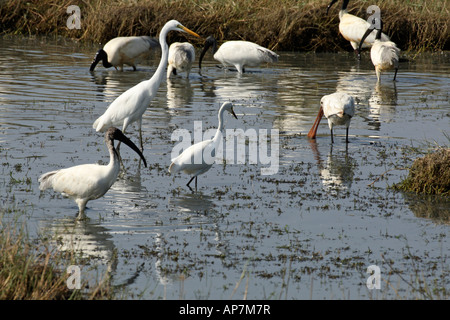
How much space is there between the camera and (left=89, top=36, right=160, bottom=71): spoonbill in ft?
59.9

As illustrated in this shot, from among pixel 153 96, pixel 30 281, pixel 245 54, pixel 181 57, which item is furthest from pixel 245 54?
pixel 30 281

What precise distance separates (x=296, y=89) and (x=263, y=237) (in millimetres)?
10110

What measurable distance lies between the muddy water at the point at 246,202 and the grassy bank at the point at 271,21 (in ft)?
21.0

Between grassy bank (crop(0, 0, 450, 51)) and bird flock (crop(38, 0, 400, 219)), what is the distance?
3.95 feet

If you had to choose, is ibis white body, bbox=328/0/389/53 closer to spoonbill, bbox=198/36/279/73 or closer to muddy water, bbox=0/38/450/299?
spoonbill, bbox=198/36/279/73

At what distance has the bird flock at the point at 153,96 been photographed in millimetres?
7418

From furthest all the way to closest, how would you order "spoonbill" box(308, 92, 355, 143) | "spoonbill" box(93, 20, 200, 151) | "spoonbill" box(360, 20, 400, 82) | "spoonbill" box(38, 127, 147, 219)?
"spoonbill" box(360, 20, 400, 82), "spoonbill" box(308, 92, 355, 143), "spoonbill" box(93, 20, 200, 151), "spoonbill" box(38, 127, 147, 219)

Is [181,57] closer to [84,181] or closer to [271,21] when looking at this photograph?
[271,21]

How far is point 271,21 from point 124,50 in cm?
578

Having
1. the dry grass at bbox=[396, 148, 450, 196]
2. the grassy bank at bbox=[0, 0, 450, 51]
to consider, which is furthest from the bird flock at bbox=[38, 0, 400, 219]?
the dry grass at bbox=[396, 148, 450, 196]

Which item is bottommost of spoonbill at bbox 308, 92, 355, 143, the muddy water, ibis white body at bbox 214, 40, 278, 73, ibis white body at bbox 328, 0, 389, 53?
the muddy water

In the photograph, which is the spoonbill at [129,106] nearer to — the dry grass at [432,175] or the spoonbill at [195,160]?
the spoonbill at [195,160]

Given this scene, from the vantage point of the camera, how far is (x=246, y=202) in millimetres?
8266
